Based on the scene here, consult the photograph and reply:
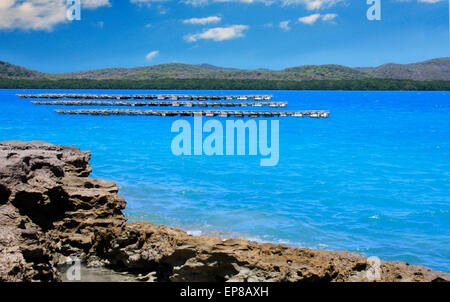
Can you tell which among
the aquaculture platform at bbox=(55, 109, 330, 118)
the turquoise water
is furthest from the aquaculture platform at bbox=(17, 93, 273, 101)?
the turquoise water

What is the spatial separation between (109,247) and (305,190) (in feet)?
29.7

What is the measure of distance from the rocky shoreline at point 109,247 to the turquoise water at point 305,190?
3.25 meters

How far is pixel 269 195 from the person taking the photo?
13281mm

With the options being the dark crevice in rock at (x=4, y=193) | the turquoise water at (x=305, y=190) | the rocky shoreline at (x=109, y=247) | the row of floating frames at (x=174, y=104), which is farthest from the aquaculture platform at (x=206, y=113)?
the dark crevice in rock at (x=4, y=193)

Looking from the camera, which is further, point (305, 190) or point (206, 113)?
point (206, 113)

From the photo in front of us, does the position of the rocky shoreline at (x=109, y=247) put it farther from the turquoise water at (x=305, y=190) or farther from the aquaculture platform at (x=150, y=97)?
the aquaculture platform at (x=150, y=97)

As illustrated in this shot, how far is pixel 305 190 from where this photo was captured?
14.1 m

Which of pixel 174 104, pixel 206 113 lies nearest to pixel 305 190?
pixel 206 113

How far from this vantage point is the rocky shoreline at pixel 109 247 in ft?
15.5

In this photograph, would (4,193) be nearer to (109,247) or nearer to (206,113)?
(109,247)

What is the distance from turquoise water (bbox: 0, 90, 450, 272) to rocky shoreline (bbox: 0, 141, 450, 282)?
10.7 ft

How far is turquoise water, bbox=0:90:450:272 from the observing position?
9.62 meters
